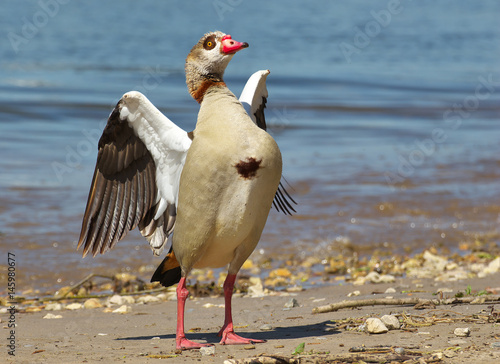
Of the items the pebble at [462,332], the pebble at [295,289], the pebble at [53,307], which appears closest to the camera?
the pebble at [462,332]

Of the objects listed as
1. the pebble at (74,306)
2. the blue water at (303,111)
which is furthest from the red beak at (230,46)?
the blue water at (303,111)

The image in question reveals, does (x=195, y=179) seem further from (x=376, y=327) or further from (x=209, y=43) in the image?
(x=376, y=327)

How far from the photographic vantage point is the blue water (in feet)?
30.2

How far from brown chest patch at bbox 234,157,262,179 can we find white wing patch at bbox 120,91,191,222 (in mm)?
665

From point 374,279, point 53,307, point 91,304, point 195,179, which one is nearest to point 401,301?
point 374,279

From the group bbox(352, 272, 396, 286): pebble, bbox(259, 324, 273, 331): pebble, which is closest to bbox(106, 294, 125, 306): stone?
bbox(259, 324, 273, 331): pebble

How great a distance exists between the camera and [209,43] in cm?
500

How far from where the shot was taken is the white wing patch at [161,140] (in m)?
5.00

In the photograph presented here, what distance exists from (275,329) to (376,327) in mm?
853

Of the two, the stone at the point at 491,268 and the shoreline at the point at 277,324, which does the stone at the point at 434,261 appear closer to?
the shoreline at the point at 277,324

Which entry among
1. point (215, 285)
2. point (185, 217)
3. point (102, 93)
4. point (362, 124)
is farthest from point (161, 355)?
point (102, 93)

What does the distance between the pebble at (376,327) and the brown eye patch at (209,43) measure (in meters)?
2.13

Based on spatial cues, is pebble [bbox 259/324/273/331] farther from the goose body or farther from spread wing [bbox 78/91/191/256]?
spread wing [bbox 78/91/191/256]

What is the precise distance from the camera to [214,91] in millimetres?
4934
